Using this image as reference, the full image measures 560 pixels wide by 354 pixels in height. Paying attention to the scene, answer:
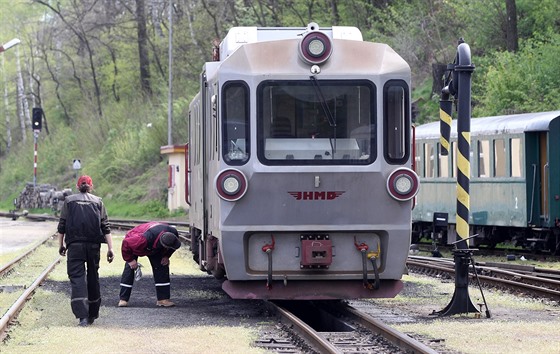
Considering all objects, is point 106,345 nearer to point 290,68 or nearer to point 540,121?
point 290,68

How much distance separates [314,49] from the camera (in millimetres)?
12547

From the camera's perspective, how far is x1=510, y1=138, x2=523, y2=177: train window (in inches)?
879

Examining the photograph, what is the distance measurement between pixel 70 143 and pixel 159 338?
176ft

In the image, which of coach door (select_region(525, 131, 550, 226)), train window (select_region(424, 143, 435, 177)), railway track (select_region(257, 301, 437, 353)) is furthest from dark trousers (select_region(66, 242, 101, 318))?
train window (select_region(424, 143, 435, 177))

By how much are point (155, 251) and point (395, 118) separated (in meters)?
3.57

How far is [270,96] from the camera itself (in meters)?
12.6

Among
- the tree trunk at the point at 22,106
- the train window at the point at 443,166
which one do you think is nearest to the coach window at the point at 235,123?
the train window at the point at 443,166

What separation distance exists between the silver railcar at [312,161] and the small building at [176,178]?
3073 cm

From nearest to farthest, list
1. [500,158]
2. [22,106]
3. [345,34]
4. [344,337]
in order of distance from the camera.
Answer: [344,337], [345,34], [500,158], [22,106]

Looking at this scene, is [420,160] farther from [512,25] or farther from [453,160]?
[512,25]

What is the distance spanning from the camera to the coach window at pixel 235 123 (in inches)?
493

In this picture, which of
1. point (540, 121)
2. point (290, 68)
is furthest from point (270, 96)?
point (540, 121)

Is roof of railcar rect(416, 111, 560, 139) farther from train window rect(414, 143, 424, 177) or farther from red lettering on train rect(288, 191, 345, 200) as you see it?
red lettering on train rect(288, 191, 345, 200)

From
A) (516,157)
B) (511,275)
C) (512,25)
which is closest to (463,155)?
(511,275)
